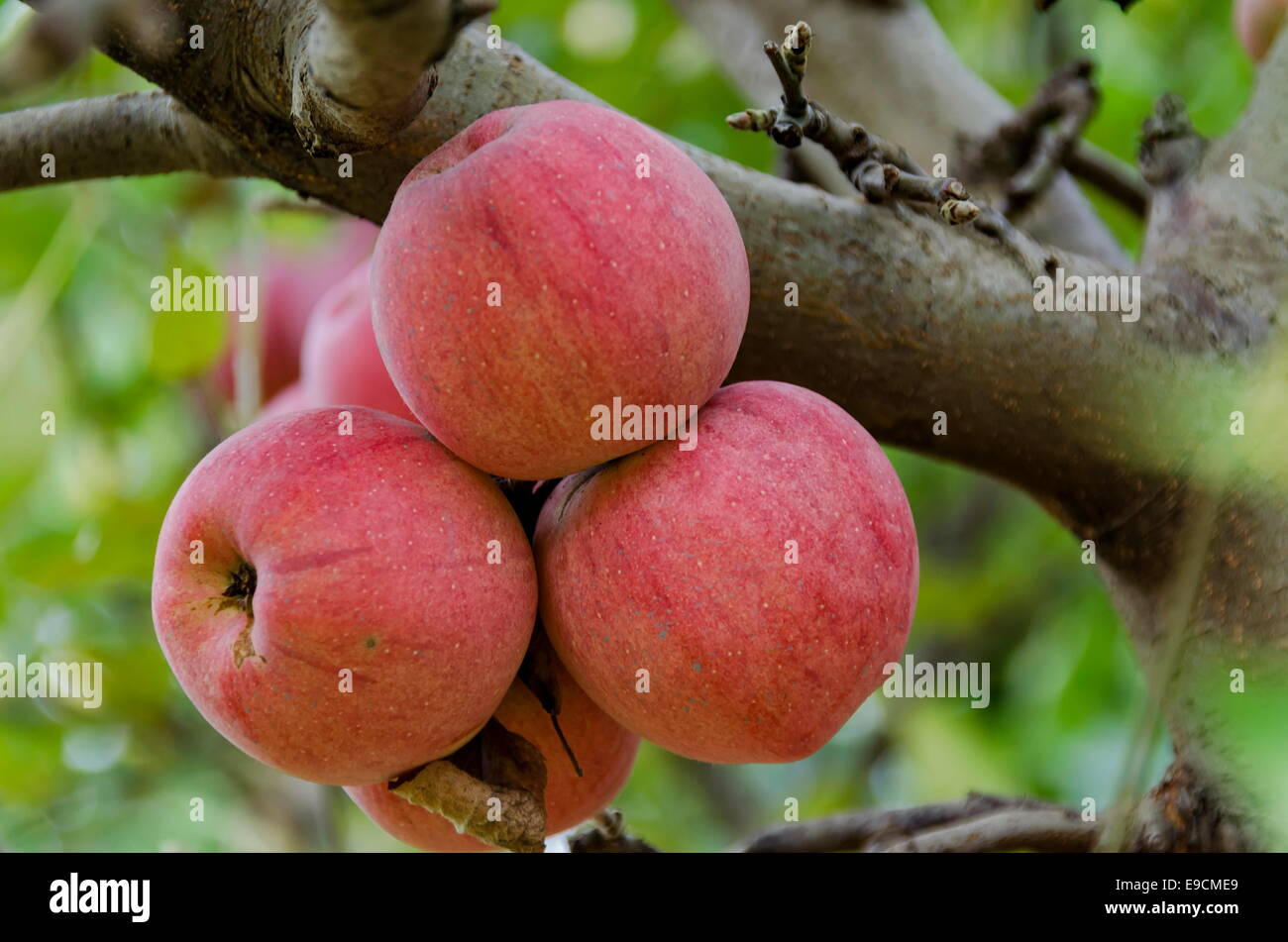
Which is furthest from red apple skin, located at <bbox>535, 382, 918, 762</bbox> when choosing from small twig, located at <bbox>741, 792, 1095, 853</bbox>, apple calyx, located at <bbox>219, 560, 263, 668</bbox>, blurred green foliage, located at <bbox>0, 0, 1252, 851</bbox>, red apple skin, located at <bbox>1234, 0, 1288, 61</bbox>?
blurred green foliage, located at <bbox>0, 0, 1252, 851</bbox>

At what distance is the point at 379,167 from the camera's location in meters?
1.00

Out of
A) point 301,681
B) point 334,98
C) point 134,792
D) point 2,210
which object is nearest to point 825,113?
point 334,98

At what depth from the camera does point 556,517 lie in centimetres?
95

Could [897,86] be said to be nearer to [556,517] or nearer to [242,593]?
[556,517]

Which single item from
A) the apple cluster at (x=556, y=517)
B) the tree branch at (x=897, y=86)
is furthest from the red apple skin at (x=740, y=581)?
the tree branch at (x=897, y=86)

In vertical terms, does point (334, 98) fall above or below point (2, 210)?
below

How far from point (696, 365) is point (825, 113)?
0.99 feet

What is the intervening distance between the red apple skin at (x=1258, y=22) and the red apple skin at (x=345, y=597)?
43.9 inches

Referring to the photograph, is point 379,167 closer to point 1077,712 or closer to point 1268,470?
point 1268,470

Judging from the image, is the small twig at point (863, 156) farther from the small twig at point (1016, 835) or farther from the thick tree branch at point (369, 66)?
the small twig at point (1016, 835)

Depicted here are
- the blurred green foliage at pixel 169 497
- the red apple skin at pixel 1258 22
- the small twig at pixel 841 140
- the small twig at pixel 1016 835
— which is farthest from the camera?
the blurred green foliage at pixel 169 497

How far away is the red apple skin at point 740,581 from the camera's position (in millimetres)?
858

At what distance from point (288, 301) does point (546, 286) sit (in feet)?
4.41

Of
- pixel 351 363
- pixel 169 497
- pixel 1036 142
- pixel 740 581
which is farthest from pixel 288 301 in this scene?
pixel 740 581
